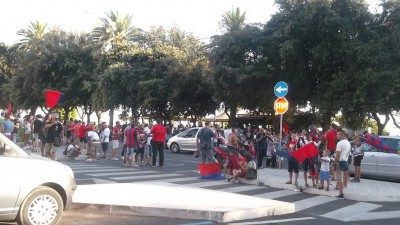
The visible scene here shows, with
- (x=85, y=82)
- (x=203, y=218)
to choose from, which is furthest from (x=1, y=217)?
(x=85, y=82)

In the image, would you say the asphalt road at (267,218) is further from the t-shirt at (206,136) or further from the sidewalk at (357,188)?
the t-shirt at (206,136)

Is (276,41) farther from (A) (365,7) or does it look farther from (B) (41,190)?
(B) (41,190)

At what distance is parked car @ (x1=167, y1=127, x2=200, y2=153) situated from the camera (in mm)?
26812

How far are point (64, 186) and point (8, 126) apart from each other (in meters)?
12.3

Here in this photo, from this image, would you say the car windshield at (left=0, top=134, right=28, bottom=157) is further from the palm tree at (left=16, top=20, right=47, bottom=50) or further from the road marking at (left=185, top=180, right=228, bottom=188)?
the palm tree at (left=16, top=20, right=47, bottom=50)

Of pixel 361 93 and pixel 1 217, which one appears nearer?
pixel 1 217

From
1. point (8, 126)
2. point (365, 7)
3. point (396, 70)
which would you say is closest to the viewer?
point (8, 126)

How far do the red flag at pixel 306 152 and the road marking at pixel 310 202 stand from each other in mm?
1180

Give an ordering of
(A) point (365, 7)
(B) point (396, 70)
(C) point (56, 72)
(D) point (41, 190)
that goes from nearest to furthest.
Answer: (D) point (41, 190), (B) point (396, 70), (A) point (365, 7), (C) point (56, 72)

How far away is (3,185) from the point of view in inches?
269

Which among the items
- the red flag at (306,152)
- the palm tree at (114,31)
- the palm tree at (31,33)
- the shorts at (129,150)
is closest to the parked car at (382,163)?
the red flag at (306,152)

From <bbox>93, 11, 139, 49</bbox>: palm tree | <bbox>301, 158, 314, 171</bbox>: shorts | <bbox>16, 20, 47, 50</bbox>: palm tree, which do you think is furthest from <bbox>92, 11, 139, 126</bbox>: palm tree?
<bbox>301, 158, 314, 171</bbox>: shorts

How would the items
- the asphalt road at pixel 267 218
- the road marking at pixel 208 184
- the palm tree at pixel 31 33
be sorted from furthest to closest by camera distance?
1. the palm tree at pixel 31 33
2. the road marking at pixel 208 184
3. the asphalt road at pixel 267 218

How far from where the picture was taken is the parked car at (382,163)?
15391 millimetres
